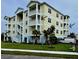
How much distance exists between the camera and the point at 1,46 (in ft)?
10.2

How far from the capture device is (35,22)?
304 centimetres

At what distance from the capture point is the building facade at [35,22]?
2.98 m

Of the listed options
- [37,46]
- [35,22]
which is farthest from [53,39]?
[35,22]

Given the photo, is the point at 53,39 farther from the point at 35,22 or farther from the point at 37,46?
the point at 35,22

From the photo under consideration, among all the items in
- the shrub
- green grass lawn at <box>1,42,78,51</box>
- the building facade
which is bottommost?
green grass lawn at <box>1,42,78,51</box>

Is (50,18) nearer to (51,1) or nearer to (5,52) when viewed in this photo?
(51,1)

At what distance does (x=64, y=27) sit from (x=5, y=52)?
886 millimetres

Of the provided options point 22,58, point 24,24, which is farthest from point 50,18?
point 22,58

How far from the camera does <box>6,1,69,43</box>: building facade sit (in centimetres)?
298

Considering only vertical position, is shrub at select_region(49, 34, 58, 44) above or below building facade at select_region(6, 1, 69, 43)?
below

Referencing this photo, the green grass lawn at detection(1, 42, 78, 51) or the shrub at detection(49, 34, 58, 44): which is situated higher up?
the shrub at detection(49, 34, 58, 44)

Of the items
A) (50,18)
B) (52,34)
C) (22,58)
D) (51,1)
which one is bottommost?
(22,58)

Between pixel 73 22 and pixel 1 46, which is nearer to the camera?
pixel 73 22

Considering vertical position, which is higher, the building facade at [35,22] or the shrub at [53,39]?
the building facade at [35,22]
